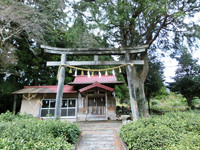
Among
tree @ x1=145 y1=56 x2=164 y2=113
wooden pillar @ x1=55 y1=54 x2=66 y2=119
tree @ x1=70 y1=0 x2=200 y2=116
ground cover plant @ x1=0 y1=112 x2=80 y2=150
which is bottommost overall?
ground cover plant @ x1=0 y1=112 x2=80 y2=150

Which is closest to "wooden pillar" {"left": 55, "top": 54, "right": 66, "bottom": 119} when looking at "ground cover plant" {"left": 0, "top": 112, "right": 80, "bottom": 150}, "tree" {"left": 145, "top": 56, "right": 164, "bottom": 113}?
"ground cover plant" {"left": 0, "top": 112, "right": 80, "bottom": 150}

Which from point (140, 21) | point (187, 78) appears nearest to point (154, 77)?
point (187, 78)

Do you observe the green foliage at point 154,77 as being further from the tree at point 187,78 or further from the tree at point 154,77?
the tree at point 187,78

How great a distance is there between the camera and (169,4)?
6906mm

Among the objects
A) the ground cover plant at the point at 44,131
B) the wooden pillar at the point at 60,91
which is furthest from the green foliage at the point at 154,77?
the ground cover plant at the point at 44,131

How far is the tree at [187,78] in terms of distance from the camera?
11.7 m

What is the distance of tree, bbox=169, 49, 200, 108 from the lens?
11652 millimetres

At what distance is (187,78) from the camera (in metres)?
12.0

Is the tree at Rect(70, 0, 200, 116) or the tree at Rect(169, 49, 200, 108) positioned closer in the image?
the tree at Rect(70, 0, 200, 116)

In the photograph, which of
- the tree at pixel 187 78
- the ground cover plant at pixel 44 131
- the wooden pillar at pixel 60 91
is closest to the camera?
the ground cover plant at pixel 44 131

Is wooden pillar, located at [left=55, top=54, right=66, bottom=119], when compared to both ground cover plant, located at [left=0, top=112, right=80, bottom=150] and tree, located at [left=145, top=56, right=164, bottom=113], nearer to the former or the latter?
ground cover plant, located at [left=0, top=112, right=80, bottom=150]

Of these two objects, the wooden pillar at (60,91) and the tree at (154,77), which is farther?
the tree at (154,77)

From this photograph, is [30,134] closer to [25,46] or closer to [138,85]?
[138,85]

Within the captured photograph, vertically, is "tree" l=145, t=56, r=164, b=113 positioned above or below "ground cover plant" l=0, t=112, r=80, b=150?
above
